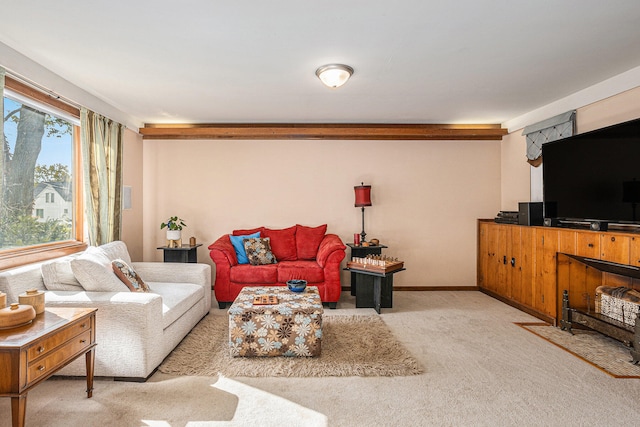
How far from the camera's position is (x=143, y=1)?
7.47 feet

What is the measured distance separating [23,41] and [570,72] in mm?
4823

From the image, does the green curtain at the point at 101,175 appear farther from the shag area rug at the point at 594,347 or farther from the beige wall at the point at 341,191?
the shag area rug at the point at 594,347

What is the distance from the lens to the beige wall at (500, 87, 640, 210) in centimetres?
357

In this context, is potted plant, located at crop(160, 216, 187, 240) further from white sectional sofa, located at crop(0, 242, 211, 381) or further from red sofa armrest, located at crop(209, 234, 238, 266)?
white sectional sofa, located at crop(0, 242, 211, 381)

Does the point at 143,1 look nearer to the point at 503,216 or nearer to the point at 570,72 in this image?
the point at 570,72

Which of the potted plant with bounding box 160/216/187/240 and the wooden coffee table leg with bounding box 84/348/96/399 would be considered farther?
the potted plant with bounding box 160/216/187/240

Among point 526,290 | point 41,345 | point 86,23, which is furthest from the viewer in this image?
point 526,290

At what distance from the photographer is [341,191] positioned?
5.75m

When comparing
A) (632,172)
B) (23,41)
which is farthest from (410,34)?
(23,41)

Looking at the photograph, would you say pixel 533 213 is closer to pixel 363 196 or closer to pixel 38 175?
pixel 363 196

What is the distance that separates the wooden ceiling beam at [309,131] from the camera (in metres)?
5.46

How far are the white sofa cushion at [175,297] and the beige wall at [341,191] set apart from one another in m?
1.83

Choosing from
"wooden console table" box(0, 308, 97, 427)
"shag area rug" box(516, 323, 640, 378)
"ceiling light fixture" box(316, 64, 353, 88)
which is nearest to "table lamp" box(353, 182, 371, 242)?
→ "ceiling light fixture" box(316, 64, 353, 88)

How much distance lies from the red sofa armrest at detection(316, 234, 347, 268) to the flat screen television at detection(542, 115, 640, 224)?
245cm
